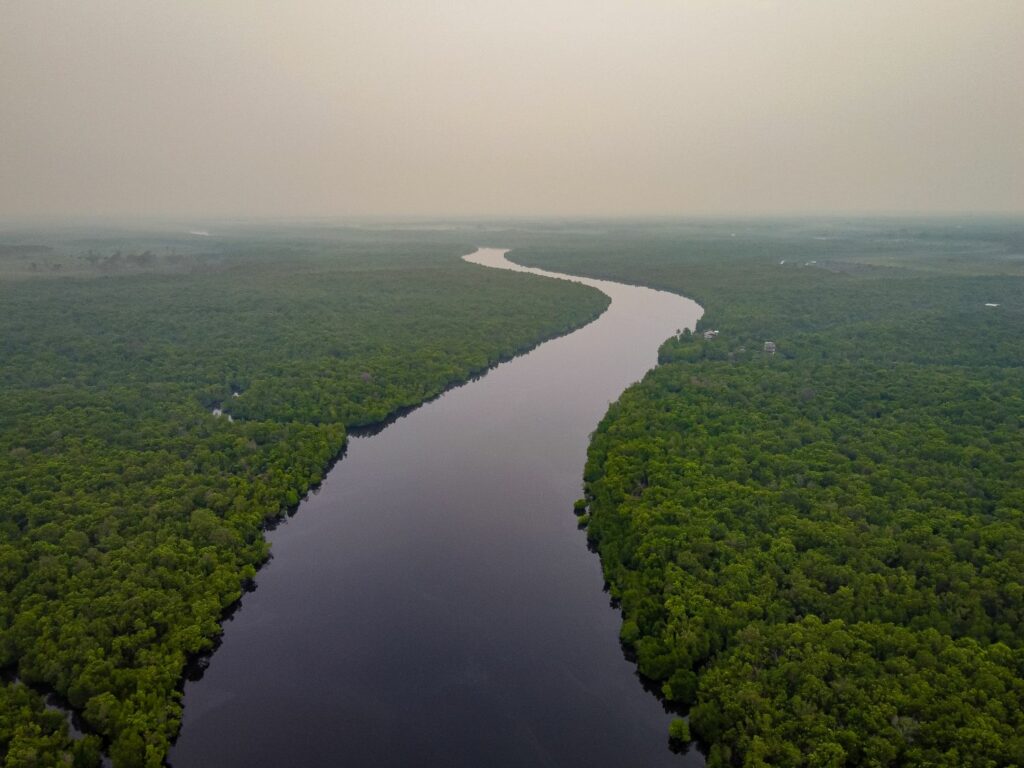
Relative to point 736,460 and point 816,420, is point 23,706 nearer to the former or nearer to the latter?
point 736,460

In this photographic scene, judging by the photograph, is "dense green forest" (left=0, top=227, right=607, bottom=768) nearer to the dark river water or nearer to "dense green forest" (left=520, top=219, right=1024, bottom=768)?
the dark river water

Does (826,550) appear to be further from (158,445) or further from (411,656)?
(158,445)

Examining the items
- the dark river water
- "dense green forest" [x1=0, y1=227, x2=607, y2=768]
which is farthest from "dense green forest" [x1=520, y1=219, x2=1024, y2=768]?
"dense green forest" [x1=0, y1=227, x2=607, y2=768]

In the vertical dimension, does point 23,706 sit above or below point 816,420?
below

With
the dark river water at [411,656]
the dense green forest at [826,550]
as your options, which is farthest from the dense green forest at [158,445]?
the dense green forest at [826,550]

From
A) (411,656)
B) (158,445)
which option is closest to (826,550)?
(411,656)

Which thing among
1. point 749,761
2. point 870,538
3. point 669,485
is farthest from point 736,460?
point 749,761
